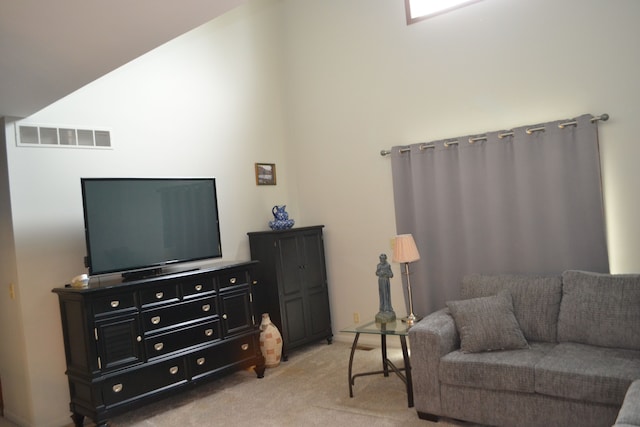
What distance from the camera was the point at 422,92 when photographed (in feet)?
15.4

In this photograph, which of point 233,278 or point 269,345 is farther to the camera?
point 269,345

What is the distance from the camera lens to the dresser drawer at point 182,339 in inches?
146

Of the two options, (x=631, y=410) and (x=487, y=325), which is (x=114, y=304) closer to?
(x=487, y=325)

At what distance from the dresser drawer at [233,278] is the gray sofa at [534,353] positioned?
168 centimetres

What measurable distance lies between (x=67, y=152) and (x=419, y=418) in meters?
3.19

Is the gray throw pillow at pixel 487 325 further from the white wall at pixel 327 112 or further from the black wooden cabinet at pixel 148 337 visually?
the black wooden cabinet at pixel 148 337

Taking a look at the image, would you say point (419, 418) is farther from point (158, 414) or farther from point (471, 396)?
point (158, 414)

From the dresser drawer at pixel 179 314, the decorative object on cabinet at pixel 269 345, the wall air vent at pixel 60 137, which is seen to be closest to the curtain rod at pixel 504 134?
the decorative object on cabinet at pixel 269 345

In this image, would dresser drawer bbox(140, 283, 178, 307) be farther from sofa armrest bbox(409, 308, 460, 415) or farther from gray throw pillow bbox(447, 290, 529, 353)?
gray throw pillow bbox(447, 290, 529, 353)

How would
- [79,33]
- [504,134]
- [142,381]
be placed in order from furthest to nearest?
1. [504,134]
2. [142,381]
3. [79,33]

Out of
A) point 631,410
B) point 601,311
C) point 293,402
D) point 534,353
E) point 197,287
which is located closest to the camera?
point 631,410

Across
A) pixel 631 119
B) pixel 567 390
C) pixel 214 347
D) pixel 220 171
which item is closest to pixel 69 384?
pixel 214 347

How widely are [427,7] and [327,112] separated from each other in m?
1.42

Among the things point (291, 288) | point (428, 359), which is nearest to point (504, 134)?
point (428, 359)
